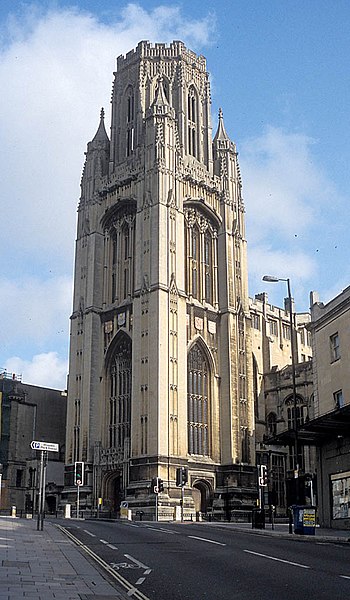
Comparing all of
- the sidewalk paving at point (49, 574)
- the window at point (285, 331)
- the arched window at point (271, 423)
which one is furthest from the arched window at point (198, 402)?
the sidewalk paving at point (49, 574)

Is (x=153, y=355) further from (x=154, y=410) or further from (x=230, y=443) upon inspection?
(x=230, y=443)

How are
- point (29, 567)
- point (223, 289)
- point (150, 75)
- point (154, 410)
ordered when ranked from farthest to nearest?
point (150, 75) → point (223, 289) → point (154, 410) → point (29, 567)

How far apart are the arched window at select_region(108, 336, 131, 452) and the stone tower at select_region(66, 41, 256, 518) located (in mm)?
118

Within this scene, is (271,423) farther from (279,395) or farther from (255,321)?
(255,321)

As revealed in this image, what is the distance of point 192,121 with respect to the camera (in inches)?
3231

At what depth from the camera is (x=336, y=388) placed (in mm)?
40781

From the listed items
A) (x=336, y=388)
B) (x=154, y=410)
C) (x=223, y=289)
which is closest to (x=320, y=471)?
(x=336, y=388)

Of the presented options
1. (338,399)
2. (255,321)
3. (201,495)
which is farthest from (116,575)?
(255,321)

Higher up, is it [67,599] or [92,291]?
[92,291]

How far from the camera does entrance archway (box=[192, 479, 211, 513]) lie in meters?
67.7

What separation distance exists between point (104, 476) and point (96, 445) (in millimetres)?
2961

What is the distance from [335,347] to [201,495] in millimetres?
31687

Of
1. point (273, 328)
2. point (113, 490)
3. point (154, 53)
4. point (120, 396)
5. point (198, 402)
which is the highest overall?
point (154, 53)

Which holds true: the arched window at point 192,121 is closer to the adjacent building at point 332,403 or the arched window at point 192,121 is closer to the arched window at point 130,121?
the arched window at point 130,121
